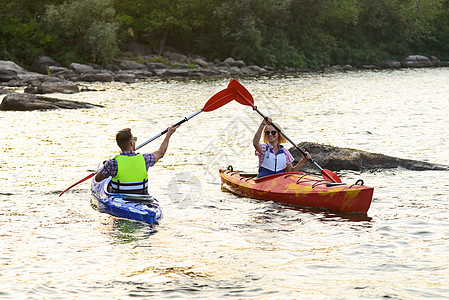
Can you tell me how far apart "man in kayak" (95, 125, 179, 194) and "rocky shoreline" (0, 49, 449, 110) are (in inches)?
809

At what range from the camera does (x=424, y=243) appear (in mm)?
6637

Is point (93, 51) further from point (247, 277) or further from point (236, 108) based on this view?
point (247, 277)

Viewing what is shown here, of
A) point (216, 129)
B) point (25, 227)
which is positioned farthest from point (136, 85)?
point (25, 227)

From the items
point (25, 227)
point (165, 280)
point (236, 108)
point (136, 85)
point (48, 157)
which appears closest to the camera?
point (165, 280)

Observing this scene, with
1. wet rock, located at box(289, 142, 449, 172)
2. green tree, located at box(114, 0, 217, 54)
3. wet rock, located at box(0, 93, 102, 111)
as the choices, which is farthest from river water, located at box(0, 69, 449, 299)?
green tree, located at box(114, 0, 217, 54)

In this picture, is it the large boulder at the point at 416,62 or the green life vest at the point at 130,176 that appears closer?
the green life vest at the point at 130,176

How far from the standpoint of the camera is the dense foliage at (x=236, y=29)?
39.3 meters

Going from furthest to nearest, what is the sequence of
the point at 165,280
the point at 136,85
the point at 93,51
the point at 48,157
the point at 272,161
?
the point at 93,51 < the point at 136,85 < the point at 48,157 < the point at 272,161 < the point at 165,280

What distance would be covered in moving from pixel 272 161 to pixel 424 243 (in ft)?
8.99

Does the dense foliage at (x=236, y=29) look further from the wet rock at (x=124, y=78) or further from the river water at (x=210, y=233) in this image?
the river water at (x=210, y=233)

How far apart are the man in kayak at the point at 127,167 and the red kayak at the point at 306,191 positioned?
1.74 meters

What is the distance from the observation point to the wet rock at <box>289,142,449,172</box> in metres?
10.5

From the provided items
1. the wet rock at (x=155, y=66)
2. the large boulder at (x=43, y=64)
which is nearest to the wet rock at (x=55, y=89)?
the large boulder at (x=43, y=64)

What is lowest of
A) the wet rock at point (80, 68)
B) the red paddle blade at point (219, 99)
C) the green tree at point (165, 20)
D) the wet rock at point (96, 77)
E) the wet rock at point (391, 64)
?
the wet rock at point (96, 77)
